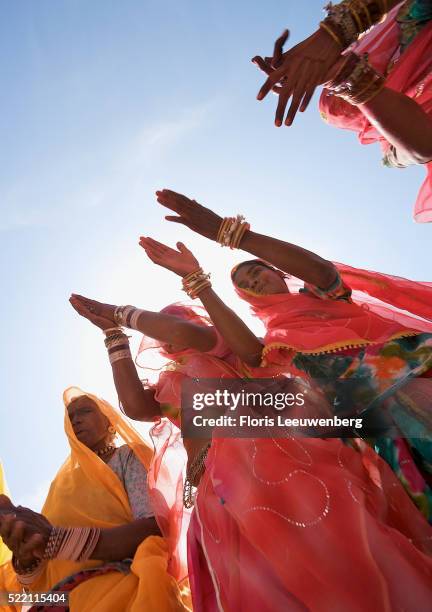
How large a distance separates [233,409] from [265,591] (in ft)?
2.88

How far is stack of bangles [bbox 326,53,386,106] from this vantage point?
6.57ft

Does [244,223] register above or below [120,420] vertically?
above

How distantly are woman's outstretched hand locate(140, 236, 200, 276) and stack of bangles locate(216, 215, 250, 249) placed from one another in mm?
348

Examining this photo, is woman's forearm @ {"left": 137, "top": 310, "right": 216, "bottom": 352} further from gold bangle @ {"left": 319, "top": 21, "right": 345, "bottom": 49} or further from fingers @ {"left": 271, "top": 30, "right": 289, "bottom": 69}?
gold bangle @ {"left": 319, "top": 21, "right": 345, "bottom": 49}

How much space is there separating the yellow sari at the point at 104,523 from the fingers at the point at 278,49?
2.46 m

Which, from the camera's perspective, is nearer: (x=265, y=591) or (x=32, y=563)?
(x=265, y=591)

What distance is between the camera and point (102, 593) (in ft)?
8.94

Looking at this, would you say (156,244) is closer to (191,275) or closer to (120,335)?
(191,275)

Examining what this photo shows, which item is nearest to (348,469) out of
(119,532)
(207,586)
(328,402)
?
(328,402)

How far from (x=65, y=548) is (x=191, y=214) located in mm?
1943

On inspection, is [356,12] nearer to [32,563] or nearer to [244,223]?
[244,223]

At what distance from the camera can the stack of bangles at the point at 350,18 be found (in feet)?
6.29

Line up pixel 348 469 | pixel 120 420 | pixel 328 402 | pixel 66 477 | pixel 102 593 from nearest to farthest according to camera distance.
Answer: pixel 348 469 < pixel 328 402 < pixel 102 593 < pixel 66 477 < pixel 120 420

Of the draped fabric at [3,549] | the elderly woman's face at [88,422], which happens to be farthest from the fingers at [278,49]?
the draped fabric at [3,549]
